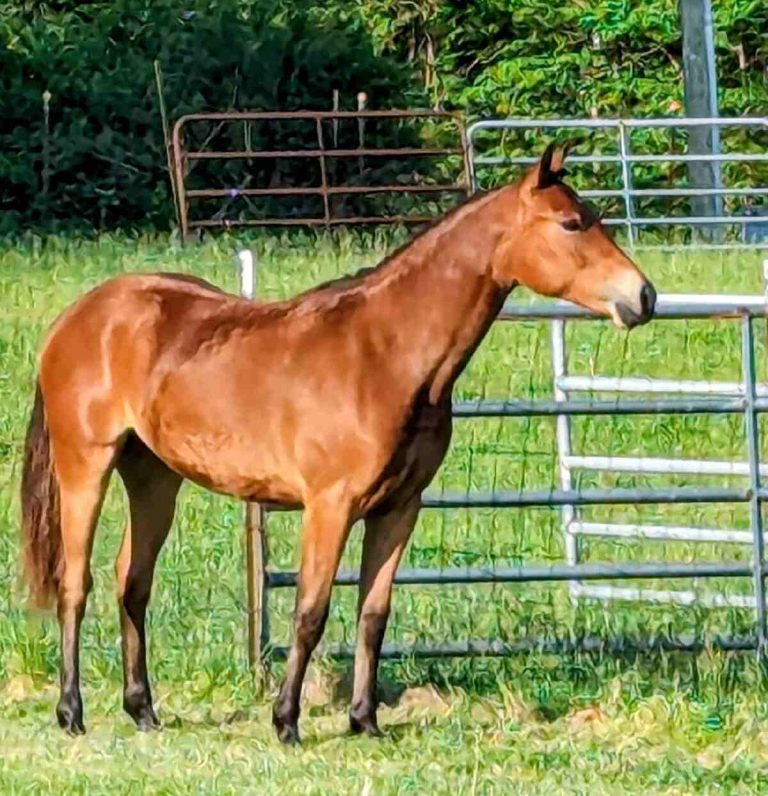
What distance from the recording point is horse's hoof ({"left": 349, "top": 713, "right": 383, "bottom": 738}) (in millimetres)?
6676

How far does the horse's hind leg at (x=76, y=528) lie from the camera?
6.88m

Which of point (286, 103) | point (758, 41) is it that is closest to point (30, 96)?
point (286, 103)

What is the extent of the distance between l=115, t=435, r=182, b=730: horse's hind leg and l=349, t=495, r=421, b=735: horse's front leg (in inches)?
27.9

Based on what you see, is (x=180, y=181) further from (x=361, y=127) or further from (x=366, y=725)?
(x=366, y=725)

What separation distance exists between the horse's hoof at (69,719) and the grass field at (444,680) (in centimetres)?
7

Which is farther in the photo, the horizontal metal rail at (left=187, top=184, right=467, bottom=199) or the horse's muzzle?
the horizontal metal rail at (left=187, top=184, right=467, bottom=199)

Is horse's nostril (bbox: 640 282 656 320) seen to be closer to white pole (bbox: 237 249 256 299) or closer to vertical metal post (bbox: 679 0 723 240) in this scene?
white pole (bbox: 237 249 256 299)

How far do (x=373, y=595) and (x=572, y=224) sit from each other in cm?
126

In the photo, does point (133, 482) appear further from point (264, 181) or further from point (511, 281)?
point (264, 181)

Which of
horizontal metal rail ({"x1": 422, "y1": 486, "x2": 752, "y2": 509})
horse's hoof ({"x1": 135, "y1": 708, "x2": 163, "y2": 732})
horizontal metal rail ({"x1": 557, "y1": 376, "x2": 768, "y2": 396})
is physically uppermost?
horizontal metal rail ({"x1": 557, "y1": 376, "x2": 768, "y2": 396})

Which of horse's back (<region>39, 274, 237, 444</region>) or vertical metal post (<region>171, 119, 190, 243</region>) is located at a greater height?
vertical metal post (<region>171, 119, 190, 243</region>)

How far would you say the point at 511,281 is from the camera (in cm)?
639

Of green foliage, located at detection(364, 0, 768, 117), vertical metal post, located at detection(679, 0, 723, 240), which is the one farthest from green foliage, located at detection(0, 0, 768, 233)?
vertical metal post, located at detection(679, 0, 723, 240)

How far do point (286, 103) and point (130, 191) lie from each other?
201 centimetres
